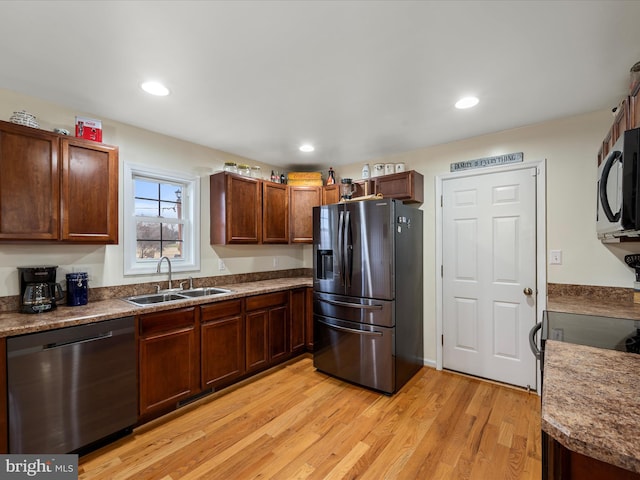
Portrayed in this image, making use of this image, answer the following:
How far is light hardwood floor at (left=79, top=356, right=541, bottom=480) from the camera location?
5.98ft

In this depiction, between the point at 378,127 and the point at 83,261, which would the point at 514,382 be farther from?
the point at 83,261

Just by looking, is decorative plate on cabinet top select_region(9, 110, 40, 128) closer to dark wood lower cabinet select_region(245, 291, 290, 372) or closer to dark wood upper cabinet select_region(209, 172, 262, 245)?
dark wood upper cabinet select_region(209, 172, 262, 245)

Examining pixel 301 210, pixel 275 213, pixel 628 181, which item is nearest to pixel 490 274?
pixel 628 181

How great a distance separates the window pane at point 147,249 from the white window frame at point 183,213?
0.23ft

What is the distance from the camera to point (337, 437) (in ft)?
7.04

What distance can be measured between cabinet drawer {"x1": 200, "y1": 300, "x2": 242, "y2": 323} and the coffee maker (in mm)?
1013

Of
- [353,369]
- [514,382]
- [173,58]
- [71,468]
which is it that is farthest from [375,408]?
[173,58]

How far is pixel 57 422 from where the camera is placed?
5.93ft

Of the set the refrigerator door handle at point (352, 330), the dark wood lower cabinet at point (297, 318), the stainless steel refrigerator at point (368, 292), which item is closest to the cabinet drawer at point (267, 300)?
the dark wood lower cabinet at point (297, 318)

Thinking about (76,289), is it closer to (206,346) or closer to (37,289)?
(37,289)

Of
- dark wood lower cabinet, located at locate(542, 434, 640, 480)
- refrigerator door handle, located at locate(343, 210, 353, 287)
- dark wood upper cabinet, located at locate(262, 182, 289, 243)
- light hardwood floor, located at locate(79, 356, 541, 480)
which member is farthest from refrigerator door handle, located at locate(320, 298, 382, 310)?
dark wood lower cabinet, located at locate(542, 434, 640, 480)

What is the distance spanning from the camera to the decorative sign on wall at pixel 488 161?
9.18ft

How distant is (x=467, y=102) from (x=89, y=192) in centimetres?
293

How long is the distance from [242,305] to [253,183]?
1392mm
